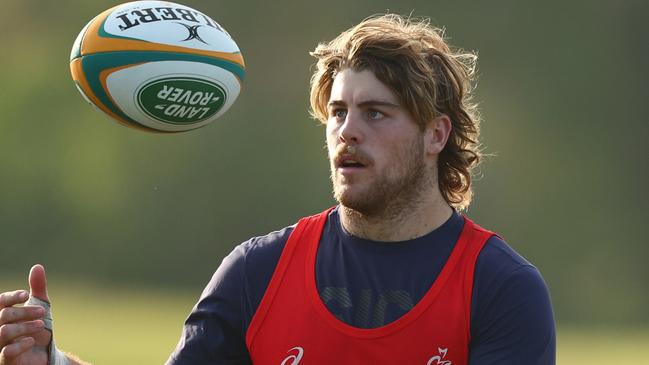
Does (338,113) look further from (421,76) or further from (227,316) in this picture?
(227,316)

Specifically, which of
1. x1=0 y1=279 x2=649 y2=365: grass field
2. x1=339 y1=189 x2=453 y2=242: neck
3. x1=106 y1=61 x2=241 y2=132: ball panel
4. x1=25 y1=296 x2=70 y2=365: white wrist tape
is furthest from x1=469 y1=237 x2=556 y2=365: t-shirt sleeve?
x1=0 y1=279 x2=649 y2=365: grass field

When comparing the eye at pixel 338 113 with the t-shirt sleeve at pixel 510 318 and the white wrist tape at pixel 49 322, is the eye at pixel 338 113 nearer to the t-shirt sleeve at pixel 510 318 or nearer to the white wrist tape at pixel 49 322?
the t-shirt sleeve at pixel 510 318

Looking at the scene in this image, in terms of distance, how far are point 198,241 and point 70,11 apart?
21.2ft

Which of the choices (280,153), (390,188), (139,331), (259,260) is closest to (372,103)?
(390,188)

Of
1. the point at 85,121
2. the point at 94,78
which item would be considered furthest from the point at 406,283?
the point at 85,121

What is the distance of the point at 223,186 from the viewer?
22359 mm

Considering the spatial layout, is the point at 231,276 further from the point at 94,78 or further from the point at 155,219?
the point at 155,219

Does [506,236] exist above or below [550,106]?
below

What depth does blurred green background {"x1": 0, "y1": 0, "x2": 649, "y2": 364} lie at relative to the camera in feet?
66.6

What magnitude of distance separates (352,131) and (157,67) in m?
1.12

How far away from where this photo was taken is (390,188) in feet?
13.2

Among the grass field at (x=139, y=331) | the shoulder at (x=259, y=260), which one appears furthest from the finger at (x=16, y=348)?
the grass field at (x=139, y=331)

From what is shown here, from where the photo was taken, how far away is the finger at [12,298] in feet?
11.9

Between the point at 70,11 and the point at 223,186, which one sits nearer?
the point at 223,186
